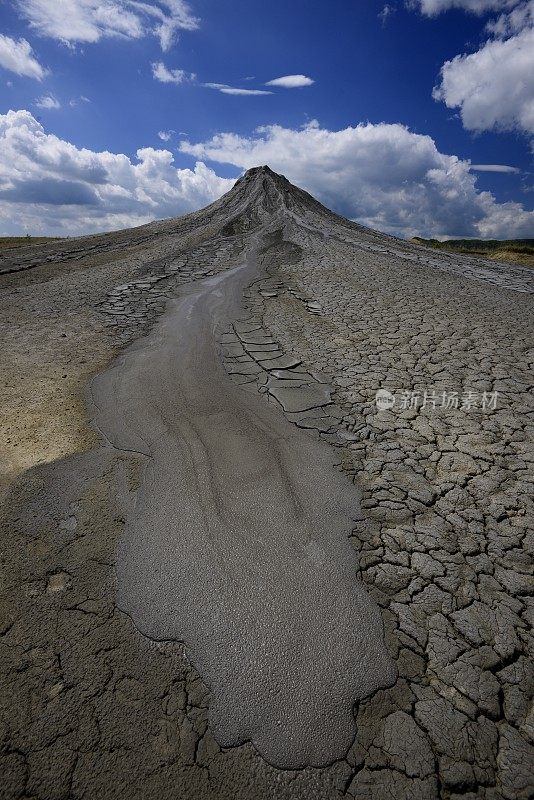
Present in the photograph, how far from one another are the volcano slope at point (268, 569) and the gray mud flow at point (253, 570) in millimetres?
17

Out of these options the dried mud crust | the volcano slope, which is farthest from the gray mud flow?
the dried mud crust

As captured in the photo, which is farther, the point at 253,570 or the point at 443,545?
the point at 443,545

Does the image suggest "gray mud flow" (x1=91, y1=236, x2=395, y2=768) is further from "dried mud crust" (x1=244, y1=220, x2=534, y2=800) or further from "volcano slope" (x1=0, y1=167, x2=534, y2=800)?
"dried mud crust" (x1=244, y1=220, x2=534, y2=800)

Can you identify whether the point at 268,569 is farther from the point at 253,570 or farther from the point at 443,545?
the point at 443,545

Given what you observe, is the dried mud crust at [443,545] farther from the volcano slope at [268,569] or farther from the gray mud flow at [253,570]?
the gray mud flow at [253,570]

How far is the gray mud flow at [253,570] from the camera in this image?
2264 mm

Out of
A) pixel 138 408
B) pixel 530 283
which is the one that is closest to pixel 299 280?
pixel 530 283

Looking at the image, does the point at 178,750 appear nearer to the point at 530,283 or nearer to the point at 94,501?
the point at 94,501

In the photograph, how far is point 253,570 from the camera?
3096 millimetres

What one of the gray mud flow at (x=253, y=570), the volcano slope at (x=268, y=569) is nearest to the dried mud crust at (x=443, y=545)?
the volcano slope at (x=268, y=569)

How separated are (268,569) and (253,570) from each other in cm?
12

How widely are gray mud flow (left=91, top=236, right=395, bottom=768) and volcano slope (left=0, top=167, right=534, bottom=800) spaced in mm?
17

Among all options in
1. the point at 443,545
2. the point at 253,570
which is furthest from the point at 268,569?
the point at 443,545

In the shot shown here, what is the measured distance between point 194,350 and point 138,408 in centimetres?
243
